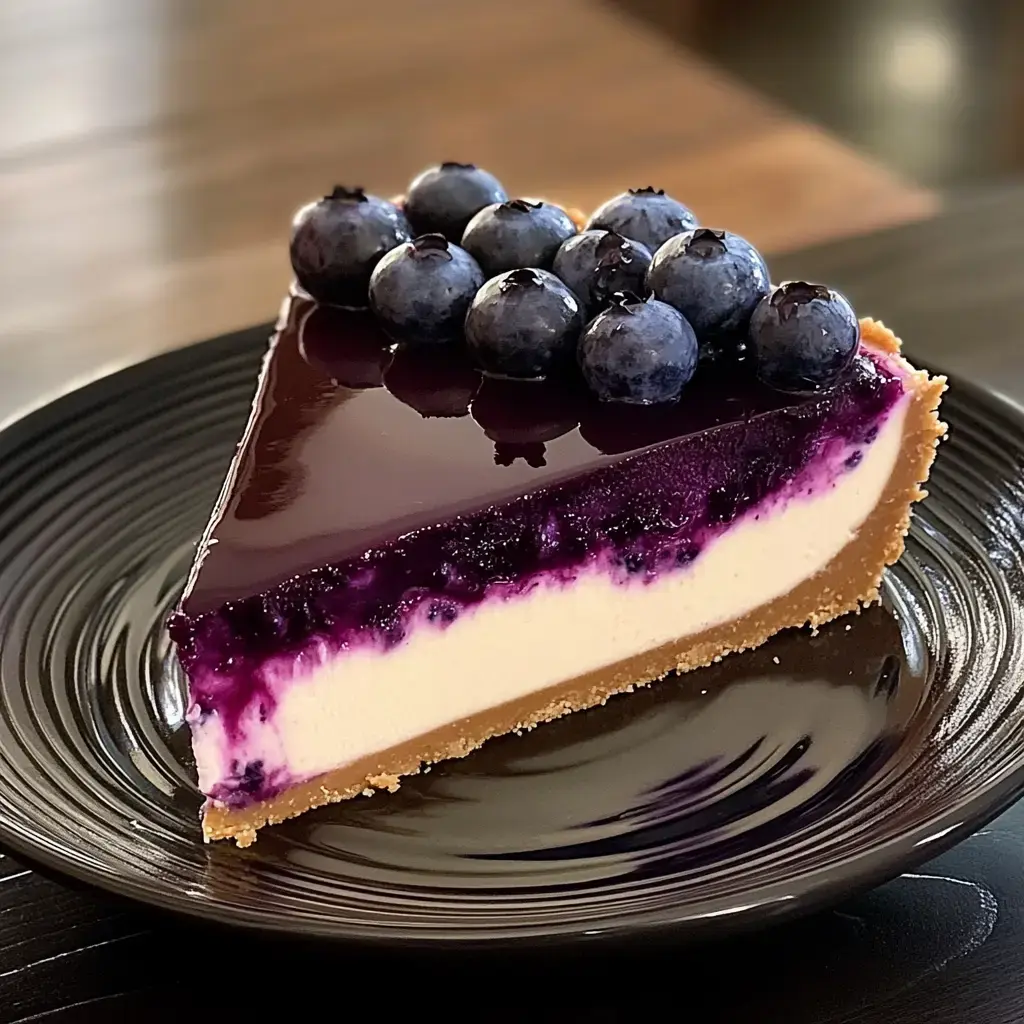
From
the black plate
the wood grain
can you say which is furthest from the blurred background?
the black plate

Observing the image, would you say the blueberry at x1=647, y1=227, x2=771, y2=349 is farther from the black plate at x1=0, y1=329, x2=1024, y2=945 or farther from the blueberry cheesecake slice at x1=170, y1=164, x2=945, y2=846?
the black plate at x1=0, y1=329, x2=1024, y2=945

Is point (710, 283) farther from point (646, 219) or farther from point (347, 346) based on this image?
point (347, 346)

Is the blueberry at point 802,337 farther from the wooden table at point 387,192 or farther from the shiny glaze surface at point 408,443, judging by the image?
the wooden table at point 387,192

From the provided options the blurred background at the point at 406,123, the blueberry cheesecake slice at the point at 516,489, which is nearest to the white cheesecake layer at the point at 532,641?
the blueberry cheesecake slice at the point at 516,489

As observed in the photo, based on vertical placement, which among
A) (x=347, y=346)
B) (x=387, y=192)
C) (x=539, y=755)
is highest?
(x=347, y=346)

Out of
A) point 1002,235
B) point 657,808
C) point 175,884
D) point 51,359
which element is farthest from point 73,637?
point 1002,235

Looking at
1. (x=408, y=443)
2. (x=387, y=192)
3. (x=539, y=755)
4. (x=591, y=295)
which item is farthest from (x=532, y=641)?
(x=387, y=192)

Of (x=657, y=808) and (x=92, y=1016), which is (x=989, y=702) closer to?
(x=657, y=808)
